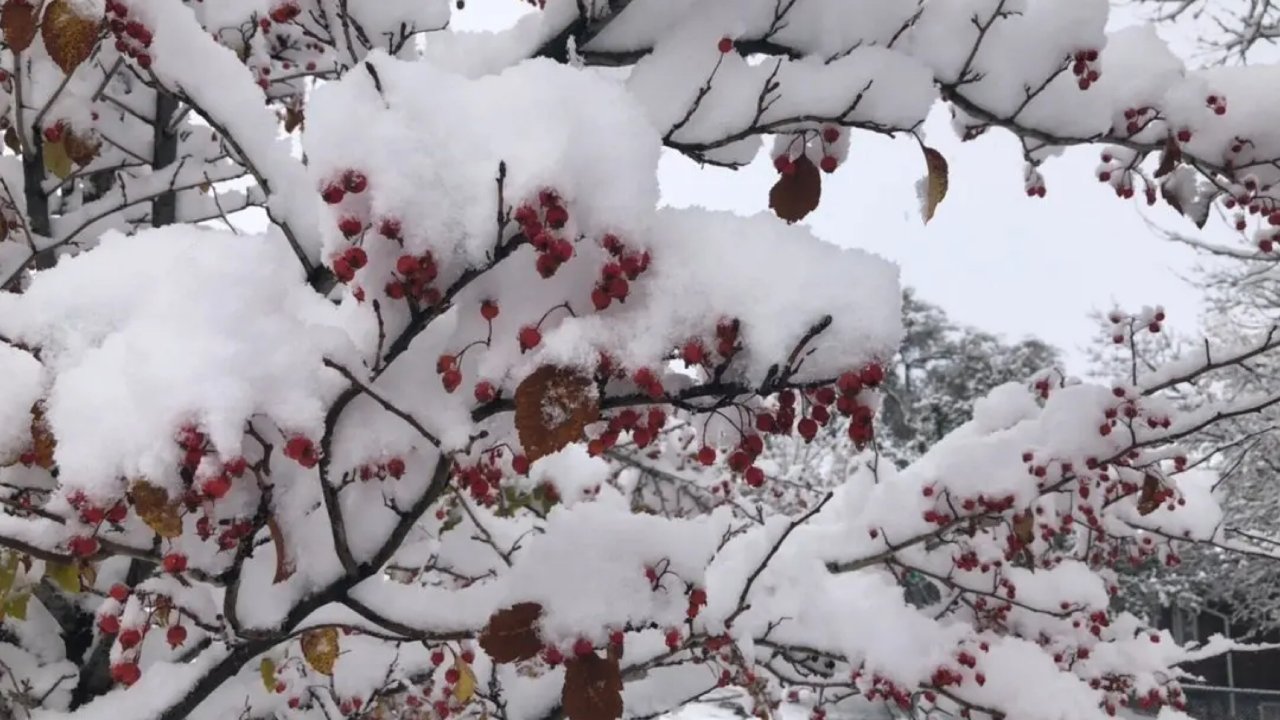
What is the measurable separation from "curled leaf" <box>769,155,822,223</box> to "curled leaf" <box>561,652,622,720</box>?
1.04 meters

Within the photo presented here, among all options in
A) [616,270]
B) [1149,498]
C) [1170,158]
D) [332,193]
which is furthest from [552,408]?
[1149,498]

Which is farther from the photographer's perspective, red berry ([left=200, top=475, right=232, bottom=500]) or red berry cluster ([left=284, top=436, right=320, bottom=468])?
red berry cluster ([left=284, top=436, right=320, bottom=468])

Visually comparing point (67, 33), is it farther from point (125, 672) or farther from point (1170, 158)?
point (1170, 158)

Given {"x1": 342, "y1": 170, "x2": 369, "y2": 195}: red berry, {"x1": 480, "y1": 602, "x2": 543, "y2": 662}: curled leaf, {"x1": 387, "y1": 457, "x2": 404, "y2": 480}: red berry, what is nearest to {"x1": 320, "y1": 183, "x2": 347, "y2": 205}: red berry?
{"x1": 342, "y1": 170, "x2": 369, "y2": 195}: red berry

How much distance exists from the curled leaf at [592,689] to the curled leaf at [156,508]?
30.1 inches

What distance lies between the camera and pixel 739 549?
10.7 feet

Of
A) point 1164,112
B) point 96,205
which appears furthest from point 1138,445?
point 96,205

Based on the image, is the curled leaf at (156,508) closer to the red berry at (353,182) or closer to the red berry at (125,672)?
the red berry at (353,182)

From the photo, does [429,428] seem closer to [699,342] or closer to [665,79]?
[699,342]

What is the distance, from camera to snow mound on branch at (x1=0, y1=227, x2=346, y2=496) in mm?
1220

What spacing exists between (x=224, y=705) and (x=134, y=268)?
1450mm

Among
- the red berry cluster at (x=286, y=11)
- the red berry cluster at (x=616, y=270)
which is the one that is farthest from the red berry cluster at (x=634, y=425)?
the red berry cluster at (x=286, y=11)

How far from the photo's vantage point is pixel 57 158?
2.62 m

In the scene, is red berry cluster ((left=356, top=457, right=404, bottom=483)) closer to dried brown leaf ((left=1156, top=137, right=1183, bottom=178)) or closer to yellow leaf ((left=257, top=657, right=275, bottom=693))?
yellow leaf ((left=257, top=657, right=275, bottom=693))
